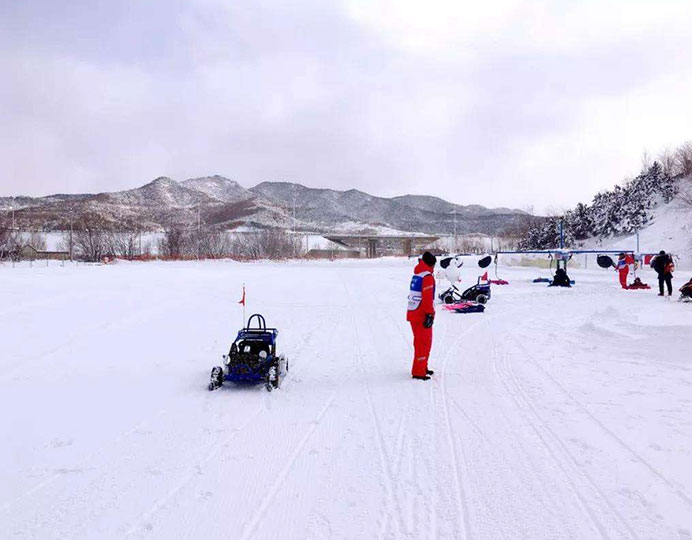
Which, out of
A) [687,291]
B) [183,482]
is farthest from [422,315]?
[687,291]

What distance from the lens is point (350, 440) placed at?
5344 mm

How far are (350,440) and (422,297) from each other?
329cm

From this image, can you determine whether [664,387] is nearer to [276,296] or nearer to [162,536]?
[162,536]

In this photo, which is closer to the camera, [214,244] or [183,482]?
[183,482]

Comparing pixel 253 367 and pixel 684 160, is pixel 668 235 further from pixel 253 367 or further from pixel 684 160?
pixel 253 367

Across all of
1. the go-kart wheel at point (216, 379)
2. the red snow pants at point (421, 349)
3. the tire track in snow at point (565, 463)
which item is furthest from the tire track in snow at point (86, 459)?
the tire track in snow at point (565, 463)

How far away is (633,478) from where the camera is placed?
4.44 m

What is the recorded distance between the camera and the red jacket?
26.3ft

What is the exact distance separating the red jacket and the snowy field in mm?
1086

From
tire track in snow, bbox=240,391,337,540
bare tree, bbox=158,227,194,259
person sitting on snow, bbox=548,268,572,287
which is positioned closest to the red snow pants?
tire track in snow, bbox=240,391,337,540

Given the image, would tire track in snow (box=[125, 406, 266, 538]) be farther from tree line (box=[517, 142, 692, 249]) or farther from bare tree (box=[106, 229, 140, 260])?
bare tree (box=[106, 229, 140, 260])

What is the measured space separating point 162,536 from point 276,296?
1788 cm

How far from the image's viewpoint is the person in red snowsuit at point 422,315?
793 centimetres

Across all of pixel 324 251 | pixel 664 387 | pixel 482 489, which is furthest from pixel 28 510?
pixel 324 251
